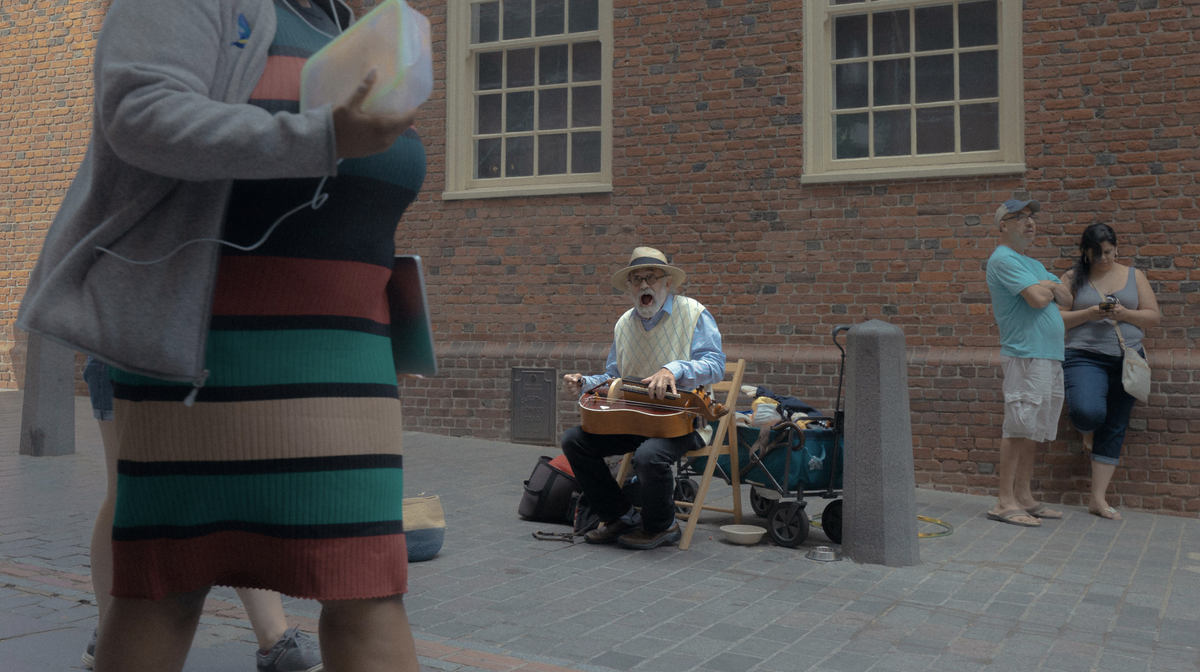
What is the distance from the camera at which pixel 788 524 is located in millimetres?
5777

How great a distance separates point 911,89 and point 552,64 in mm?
3375

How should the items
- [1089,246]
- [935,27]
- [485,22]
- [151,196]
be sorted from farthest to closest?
[485,22] → [935,27] → [1089,246] → [151,196]

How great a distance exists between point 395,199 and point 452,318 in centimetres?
827

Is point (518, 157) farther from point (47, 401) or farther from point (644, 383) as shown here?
point (644, 383)

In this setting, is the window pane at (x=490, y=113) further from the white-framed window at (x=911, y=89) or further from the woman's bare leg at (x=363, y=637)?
the woman's bare leg at (x=363, y=637)

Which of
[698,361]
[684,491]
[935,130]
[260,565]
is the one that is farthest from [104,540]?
[935,130]

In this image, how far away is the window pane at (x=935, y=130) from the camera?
820 centimetres

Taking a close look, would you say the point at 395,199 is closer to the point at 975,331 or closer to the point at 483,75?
the point at 975,331

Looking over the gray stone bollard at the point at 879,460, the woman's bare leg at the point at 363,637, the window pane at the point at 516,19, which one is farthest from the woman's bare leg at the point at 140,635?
the window pane at the point at 516,19

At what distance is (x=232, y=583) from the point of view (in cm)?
178

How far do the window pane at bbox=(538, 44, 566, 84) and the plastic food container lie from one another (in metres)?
8.47

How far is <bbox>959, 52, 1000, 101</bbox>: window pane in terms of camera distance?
807 centimetres

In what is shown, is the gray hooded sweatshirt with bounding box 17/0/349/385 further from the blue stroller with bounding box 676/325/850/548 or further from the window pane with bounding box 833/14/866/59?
the window pane with bounding box 833/14/866/59

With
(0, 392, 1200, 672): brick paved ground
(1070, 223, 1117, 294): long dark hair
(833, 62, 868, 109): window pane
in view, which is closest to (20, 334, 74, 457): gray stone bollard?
(0, 392, 1200, 672): brick paved ground
